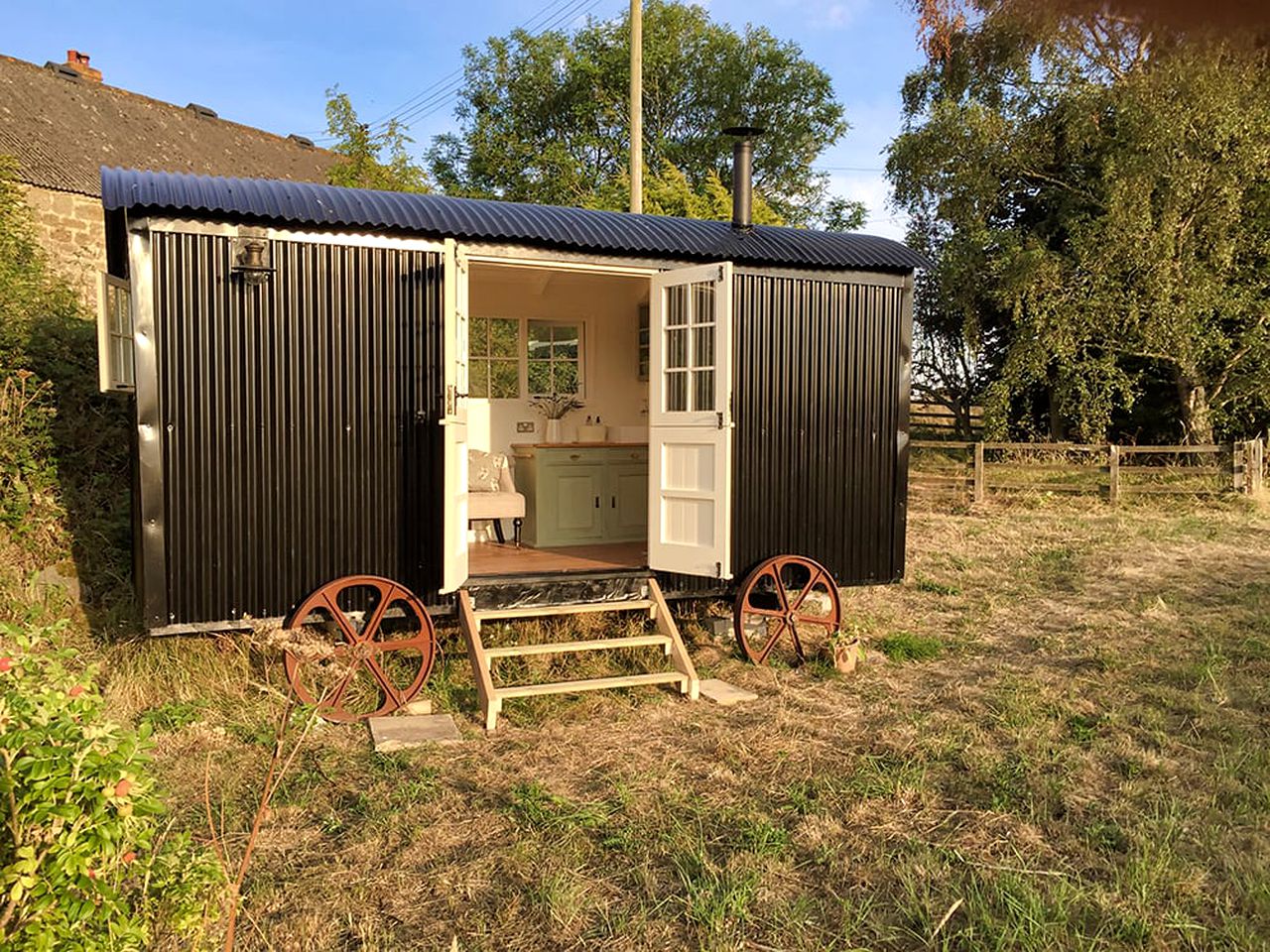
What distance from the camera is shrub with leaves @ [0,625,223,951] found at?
6.40 ft

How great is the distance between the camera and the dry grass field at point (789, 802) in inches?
117

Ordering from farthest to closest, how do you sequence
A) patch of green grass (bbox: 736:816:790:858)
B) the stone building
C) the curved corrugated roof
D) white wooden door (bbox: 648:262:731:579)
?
the stone building < white wooden door (bbox: 648:262:731:579) < the curved corrugated roof < patch of green grass (bbox: 736:816:790:858)

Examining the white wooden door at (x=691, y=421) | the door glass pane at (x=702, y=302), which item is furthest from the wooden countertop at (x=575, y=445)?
the door glass pane at (x=702, y=302)

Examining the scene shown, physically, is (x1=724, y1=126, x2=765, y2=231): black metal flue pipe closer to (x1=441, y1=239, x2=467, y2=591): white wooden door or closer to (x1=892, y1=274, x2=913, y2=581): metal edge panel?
(x1=892, y1=274, x2=913, y2=581): metal edge panel

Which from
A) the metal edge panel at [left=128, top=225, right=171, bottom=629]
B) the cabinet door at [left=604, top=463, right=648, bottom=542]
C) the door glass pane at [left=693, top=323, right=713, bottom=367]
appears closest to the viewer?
the metal edge panel at [left=128, top=225, right=171, bottom=629]

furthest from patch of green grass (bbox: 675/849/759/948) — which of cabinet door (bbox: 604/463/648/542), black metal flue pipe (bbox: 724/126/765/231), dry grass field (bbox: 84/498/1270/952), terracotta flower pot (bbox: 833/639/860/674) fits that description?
cabinet door (bbox: 604/463/648/542)

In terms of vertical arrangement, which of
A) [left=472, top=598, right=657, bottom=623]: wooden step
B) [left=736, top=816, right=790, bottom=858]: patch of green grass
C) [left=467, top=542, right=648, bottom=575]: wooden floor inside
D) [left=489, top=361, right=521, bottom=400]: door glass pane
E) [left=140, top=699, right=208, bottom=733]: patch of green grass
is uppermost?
[left=489, top=361, right=521, bottom=400]: door glass pane

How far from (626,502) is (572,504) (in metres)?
0.48

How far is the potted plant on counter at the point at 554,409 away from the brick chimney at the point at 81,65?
1594 centimetres

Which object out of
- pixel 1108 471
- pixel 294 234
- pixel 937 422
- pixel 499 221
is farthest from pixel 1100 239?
pixel 294 234

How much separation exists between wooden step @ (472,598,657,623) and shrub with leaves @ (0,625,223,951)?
3.18m

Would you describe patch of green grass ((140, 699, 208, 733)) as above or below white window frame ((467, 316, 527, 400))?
below

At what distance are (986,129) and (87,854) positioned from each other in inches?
555

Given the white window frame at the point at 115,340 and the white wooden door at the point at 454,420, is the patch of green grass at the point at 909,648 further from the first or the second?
the white window frame at the point at 115,340
